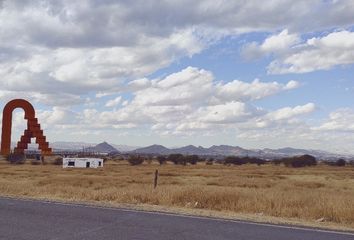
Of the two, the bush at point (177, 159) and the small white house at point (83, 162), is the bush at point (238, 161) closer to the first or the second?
the bush at point (177, 159)

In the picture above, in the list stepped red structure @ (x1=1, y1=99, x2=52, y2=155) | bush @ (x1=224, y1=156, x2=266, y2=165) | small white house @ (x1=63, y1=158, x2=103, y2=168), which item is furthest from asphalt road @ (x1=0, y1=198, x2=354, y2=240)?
bush @ (x1=224, y1=156, x2=266, y2=165)

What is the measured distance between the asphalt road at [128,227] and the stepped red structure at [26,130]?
5912 cm

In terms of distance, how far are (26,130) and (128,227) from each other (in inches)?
2597

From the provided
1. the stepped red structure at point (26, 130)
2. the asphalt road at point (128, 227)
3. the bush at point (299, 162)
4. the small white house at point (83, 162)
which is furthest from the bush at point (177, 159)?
the asphalt road at point (128, 227)

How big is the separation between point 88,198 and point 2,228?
8.06 metres

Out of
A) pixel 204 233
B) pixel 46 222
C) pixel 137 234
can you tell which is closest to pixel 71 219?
pixel 46 222

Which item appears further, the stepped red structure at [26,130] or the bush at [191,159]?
the bush at [191,159]

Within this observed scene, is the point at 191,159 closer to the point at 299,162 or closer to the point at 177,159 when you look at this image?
the point at 177,159

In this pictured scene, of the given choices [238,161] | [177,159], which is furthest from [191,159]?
[238,161]

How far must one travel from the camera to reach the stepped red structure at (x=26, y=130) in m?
69.9

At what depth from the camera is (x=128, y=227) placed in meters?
10.8

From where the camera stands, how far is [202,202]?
1700cm

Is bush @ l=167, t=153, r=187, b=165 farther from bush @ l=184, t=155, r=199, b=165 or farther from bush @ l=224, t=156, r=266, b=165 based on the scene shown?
bush @ l=224, t=156, r=266, b=165

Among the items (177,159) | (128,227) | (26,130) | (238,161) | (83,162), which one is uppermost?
(26,130)
